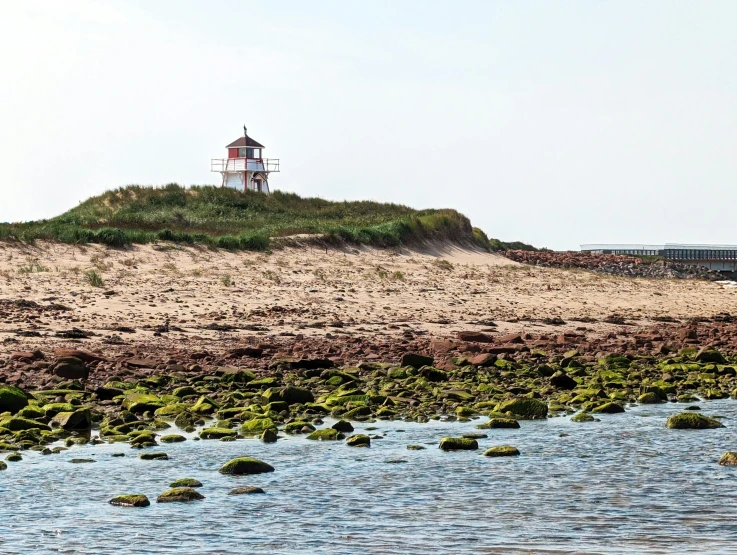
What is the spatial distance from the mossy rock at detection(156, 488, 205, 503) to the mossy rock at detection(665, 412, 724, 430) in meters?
8.07

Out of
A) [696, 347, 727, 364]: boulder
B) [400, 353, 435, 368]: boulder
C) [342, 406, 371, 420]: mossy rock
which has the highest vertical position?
[400, 353, 435, 368]: boulder

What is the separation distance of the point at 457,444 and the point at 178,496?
4.34 meters

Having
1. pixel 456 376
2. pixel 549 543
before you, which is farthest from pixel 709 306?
pixel 549 543

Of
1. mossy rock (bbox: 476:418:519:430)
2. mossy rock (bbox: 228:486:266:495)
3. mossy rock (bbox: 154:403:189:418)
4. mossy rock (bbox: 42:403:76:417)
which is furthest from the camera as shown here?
mossy rock (bbox: 476:418:519:430)

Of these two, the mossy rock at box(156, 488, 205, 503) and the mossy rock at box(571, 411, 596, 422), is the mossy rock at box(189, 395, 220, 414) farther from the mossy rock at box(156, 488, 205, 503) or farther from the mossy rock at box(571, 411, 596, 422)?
the mossy rock at box(571, 411, 596, 422)

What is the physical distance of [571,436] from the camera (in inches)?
587

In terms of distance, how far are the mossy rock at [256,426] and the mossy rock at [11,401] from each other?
3201 millimetres

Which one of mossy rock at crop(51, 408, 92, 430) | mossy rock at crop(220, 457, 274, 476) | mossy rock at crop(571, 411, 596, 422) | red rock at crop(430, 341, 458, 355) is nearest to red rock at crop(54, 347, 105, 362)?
mossy rock at crop(51, 408, 92, 430)

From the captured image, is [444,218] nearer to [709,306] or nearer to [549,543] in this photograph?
[709,306]

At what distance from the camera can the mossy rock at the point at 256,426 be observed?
47.3ft

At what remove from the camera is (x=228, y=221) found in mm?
55562

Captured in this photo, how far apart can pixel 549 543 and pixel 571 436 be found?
5849mm

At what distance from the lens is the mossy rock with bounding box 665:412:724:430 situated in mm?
15656

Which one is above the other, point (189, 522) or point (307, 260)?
point (307, 260)
